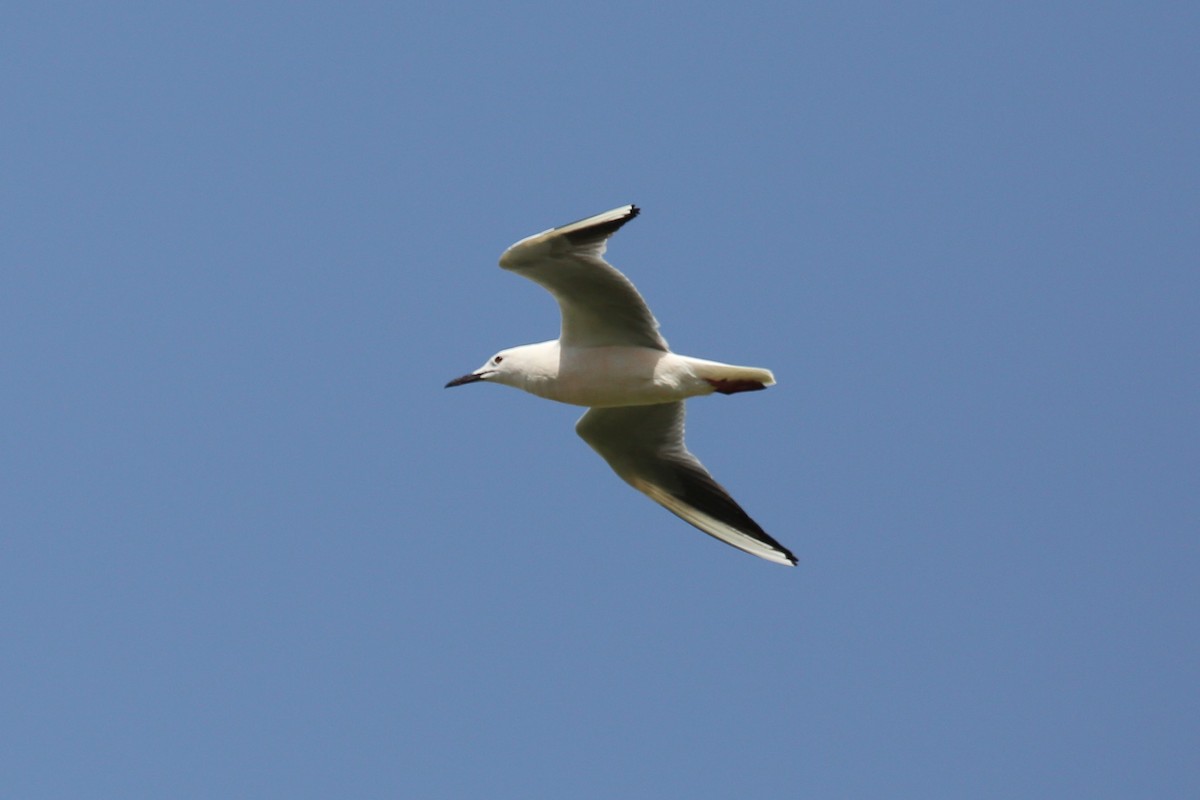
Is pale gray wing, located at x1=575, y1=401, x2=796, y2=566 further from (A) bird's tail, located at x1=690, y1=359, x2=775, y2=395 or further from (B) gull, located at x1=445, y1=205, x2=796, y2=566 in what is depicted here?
(A) bird's tail, located at x1=690, y1=359, x2=775, y2=395

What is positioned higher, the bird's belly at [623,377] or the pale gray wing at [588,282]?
the pale gray wing at [588,282]

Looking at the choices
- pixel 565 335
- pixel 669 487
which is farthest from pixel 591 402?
pixel 669 487

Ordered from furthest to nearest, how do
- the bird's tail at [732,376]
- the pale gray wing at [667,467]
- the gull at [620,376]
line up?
the pale gray wing at [667,467], the bird's tail at [732,376], the gull at [620,376]

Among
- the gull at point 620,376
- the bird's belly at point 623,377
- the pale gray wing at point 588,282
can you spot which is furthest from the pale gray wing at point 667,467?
the pale gray wing at point 588,282

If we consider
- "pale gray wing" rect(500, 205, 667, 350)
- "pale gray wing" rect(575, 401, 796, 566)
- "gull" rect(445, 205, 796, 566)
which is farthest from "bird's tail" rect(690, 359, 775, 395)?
"pale gray wing" rect(575, 401, 796, 566)

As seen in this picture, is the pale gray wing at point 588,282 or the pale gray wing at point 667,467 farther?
the pale gray wing at point 667,467

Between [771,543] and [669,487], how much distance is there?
0.86 m

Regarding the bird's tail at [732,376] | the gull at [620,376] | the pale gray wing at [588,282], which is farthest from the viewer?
the bird's tail at [732,376]

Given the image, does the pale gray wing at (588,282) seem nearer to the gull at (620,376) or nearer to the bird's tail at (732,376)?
the gull at (620,376)

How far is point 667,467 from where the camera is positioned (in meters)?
12.5

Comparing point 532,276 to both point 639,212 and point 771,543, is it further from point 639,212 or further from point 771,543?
point 771,543

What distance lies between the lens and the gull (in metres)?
10.7

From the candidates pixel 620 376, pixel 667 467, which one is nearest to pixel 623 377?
pixel 620 376

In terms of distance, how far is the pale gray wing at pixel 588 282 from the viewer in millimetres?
10453
